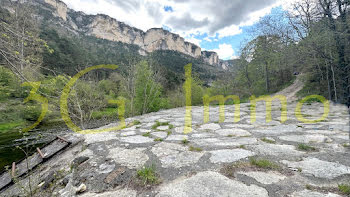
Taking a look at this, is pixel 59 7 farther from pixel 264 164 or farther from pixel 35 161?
pixel 264 164

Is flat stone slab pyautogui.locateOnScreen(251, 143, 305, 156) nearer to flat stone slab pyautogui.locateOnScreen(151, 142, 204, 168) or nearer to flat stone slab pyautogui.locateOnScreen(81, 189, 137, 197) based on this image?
flat stone slab pyautogui.locateOnScreen(151, 142, 204, 168)

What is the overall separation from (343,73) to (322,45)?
1360 millimetres

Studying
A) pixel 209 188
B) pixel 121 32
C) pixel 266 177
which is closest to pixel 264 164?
pixel 266 177

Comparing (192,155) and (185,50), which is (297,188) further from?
(185,50)

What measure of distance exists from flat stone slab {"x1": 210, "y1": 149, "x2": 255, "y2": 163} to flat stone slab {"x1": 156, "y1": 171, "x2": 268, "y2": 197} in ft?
1.00

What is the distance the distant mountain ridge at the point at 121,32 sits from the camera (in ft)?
191

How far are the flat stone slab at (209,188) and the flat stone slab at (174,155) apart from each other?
27cm

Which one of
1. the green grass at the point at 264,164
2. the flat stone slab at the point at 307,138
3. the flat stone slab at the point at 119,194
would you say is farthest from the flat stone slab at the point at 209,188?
the flat stone slab at the point at 307,138

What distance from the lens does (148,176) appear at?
119cm

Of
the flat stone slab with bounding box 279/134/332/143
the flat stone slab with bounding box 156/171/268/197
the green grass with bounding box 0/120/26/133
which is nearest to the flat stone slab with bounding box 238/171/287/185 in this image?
the flat stone slab with bounding box 156/171/268/197

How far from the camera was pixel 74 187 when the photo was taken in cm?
120

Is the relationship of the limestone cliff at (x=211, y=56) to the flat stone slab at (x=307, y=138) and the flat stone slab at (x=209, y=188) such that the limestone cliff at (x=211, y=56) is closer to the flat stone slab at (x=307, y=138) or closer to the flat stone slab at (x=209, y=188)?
the flat stone slab at (x=307, y=138)

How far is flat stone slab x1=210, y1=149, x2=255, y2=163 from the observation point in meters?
1.46

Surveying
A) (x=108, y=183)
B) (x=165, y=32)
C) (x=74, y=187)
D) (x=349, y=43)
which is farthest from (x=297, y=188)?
(x=165, y=32)
